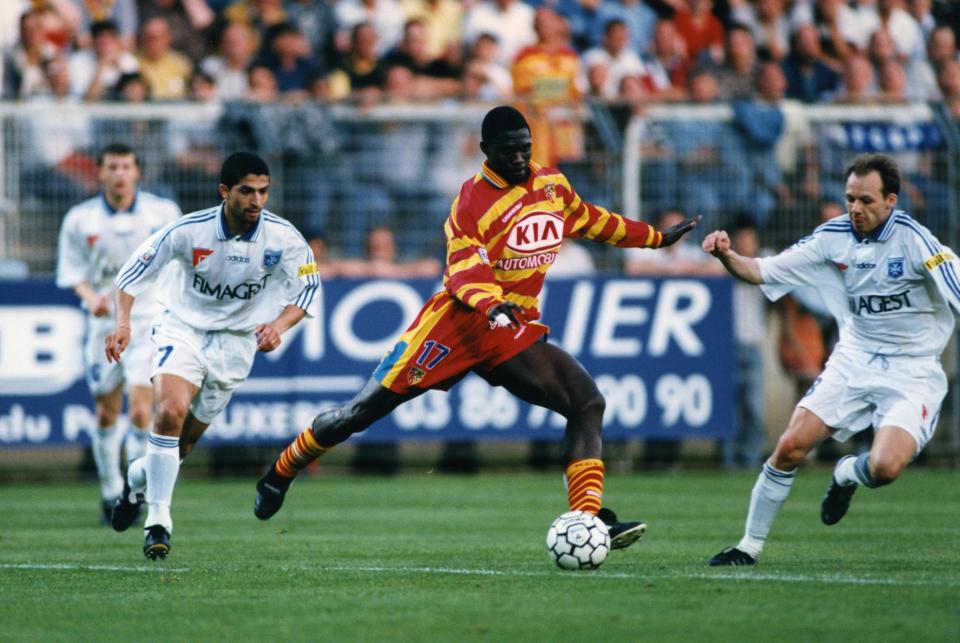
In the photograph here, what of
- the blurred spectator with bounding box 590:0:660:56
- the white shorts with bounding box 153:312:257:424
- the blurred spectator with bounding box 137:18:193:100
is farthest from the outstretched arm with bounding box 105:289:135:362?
the blurred spectator with bounding box 590:0:660:56

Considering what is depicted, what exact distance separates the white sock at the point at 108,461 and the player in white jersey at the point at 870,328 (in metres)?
5.65

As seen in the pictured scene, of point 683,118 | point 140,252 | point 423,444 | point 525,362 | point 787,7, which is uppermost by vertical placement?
point 787,7

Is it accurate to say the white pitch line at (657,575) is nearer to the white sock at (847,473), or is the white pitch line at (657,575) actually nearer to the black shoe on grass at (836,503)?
the white sock at (847,473)

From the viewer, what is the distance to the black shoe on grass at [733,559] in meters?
9.08

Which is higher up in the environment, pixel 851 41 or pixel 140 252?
pixel 851 41

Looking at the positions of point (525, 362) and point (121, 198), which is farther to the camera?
point (121, 198)

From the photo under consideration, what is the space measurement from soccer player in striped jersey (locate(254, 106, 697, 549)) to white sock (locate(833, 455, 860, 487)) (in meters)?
1.51

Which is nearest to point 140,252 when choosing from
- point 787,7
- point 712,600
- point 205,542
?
point 205,542

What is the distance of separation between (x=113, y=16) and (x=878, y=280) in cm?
1139

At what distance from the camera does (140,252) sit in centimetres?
995

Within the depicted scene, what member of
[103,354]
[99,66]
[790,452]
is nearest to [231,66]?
[99,66]

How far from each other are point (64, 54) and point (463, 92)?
4.26 m

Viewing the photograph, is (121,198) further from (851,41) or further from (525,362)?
(851,41)

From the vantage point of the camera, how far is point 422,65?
18641mm
